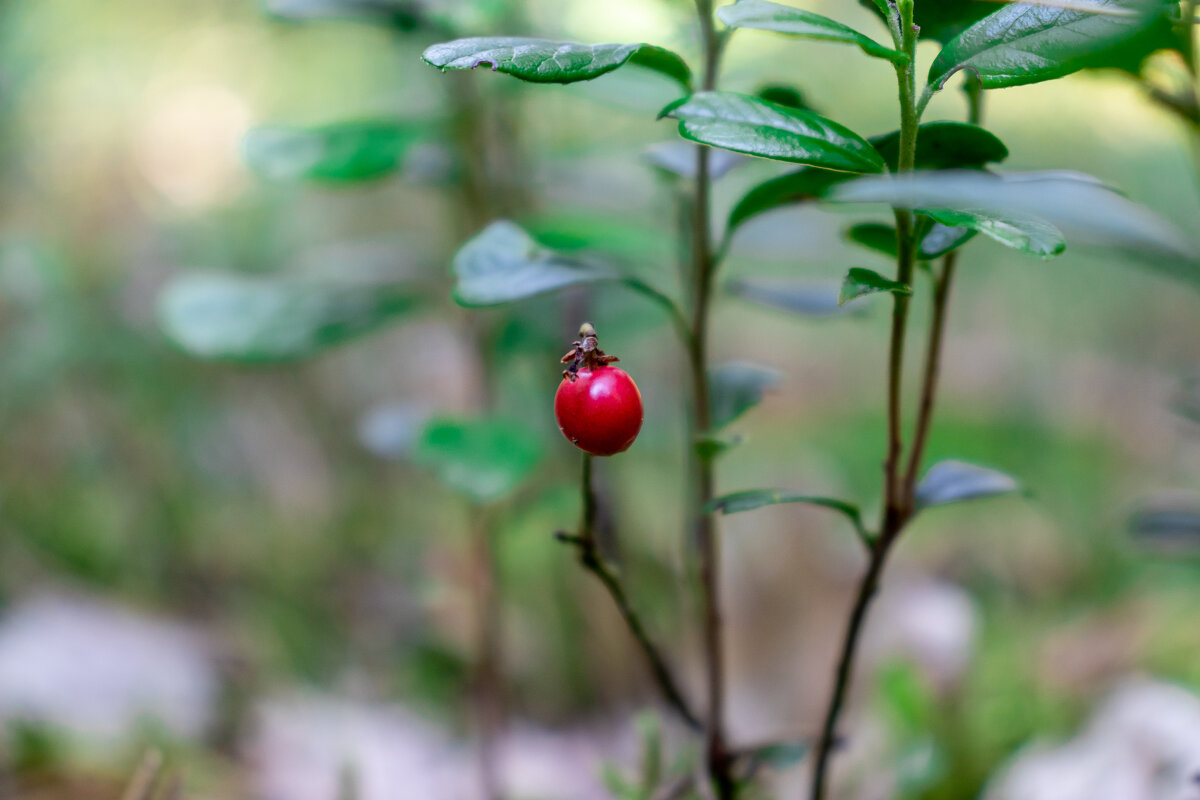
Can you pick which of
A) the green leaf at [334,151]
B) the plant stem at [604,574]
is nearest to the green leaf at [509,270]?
the plant stem at [604,574]

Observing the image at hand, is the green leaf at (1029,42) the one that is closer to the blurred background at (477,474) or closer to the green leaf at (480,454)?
the blurred background at (477,474)

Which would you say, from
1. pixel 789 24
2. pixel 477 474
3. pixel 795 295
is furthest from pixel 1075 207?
pixel 477 474

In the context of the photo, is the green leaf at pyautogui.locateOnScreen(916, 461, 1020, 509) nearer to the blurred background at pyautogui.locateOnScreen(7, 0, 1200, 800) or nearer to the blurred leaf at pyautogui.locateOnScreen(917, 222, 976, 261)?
the blurred background at pyautogui.locateOnScreen(7, 0, 1200, 800)

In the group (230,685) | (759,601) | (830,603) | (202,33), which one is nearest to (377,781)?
(230,685)

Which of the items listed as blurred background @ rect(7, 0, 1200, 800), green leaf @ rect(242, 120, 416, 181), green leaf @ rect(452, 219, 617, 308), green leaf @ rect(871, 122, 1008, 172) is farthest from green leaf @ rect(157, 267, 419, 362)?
green leaf @ rect(871, 122, 1008, 172)

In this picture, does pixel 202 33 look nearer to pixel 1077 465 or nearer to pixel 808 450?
pixel 808 450

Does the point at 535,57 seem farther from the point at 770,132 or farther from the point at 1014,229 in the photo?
the point at 1014,229
